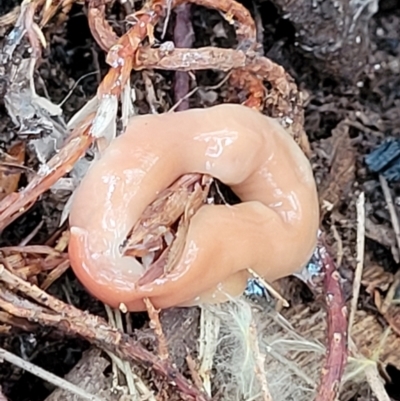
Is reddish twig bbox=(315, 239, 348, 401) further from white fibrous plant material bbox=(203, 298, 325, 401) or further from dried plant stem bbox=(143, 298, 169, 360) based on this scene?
dried plant stem bbox=(143, 298, 169, 360)

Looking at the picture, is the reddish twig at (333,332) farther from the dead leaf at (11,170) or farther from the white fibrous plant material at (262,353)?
the dead leaf at (11,170)

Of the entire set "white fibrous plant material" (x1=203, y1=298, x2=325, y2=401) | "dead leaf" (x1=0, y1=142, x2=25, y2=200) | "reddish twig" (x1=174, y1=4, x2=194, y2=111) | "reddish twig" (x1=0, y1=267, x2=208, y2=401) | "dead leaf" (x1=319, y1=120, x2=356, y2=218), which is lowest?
"white fibrous plant material" (x1=203, y1=298, x2=325, y2=401)

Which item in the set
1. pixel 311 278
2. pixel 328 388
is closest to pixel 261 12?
pixel 311 278

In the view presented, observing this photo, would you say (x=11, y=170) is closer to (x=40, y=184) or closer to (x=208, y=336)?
(x=40, y=184)

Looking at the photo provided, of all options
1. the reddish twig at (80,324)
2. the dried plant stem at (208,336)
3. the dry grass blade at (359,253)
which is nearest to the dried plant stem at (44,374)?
the reddish twig at (80,324)

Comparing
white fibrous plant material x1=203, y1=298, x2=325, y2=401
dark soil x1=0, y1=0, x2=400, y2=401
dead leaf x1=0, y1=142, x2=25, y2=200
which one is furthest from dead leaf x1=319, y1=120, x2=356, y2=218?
dead leaf x1=0, y1=142, x2=25, y2=200

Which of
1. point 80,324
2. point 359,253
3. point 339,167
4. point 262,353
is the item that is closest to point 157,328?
point 80,324
